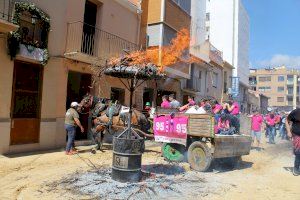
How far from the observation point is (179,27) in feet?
68.1

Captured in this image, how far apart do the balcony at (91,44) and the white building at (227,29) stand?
2646 cm

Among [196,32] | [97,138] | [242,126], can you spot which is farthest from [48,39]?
[196,32]

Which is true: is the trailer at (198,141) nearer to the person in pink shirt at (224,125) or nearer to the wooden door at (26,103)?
the person in pink shirt at (224,125)

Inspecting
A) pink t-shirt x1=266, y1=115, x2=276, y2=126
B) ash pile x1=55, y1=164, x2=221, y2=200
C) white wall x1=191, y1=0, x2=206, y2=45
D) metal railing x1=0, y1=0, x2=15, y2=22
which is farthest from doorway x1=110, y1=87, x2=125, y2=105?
white wall x1=191, y1=0, x2=206, y2=45

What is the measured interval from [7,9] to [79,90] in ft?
18.2

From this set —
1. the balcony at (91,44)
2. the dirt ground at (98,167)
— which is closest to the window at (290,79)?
the balcony at (91,44)

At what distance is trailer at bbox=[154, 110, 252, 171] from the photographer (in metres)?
8.98

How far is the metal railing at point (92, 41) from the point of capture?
13672 millimetres

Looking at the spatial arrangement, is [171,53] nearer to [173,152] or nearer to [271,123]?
[271,123]

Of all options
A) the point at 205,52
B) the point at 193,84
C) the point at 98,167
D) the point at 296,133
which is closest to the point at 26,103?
the point at 98,167

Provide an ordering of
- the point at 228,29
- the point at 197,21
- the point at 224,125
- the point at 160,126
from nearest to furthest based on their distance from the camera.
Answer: the point at 160,126, the point at 224,125, the point at 197,21, the point at 228,29

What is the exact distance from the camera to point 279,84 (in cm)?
8862

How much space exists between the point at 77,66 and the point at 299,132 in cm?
900

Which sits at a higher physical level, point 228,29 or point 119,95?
point 228,29
